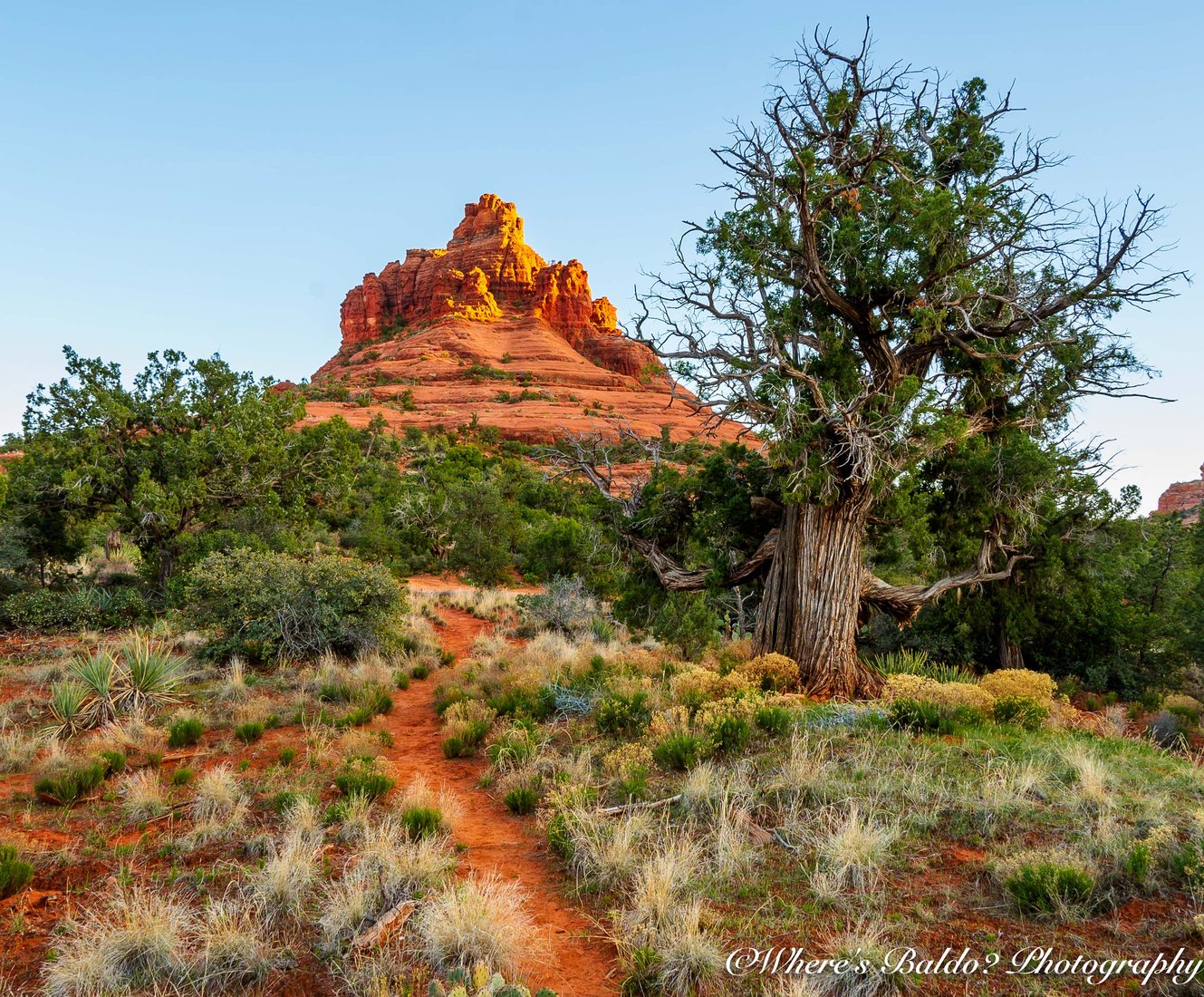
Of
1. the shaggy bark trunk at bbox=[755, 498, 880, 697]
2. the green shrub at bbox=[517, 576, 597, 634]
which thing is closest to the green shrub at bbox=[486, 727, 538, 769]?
the shaggy bark trunk at bbox=[755, 498, 880, 697]

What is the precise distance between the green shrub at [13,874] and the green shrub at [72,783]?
170cm

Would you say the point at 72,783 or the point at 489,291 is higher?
the point at 489,291

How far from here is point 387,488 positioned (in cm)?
3469

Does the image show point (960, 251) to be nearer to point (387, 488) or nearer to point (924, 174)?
point (924, 174)

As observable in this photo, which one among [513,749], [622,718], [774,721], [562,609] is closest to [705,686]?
[622,718]

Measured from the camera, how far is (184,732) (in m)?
7.78

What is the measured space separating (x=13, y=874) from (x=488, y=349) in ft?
291

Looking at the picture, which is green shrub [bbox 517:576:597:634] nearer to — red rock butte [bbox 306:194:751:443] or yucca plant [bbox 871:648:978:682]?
yucca plant [bbox 871:648:978:682]

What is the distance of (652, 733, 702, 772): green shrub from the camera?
251 inches

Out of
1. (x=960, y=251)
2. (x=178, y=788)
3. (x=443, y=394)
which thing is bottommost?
(x=178, y=788)

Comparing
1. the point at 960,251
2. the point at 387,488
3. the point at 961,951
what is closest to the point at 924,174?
the point at 960,251

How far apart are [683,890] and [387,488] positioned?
32.7 metres

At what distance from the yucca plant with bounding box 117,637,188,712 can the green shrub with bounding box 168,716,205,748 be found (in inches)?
36.8

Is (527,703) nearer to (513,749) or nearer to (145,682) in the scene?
(513,749)
